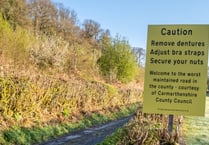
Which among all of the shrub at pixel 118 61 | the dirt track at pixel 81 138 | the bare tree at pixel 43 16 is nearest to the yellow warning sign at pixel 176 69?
the dirt track at pixel 81 138

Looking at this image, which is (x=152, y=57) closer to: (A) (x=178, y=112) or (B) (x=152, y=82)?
(B) (x=152, y=82)

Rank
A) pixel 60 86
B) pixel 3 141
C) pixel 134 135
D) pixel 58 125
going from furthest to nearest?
1. pixel 60 86
2. pixel 58 125
3. pixel 3 141
4. pixel 134 135

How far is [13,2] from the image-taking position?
3247 centimetres

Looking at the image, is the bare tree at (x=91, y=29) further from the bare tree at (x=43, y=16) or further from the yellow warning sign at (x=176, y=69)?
the yellow warning sign at (x=176, y=69)

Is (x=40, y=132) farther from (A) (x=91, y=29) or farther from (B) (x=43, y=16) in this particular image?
(A) (x=91, y=29)

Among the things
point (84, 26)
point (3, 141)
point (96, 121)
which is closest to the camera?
point (3, 141)

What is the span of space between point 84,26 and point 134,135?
47.2m

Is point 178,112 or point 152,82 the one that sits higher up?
point 152,82

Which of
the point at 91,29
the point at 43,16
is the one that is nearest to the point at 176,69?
the point at 43,16

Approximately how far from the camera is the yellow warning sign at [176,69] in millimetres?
5129

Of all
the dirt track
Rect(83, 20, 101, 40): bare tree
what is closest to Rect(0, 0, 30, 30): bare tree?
the dirt track

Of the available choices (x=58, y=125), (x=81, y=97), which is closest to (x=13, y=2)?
(x=81, y=97)

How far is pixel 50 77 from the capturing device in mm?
15648

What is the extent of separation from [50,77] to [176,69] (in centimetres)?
1108
